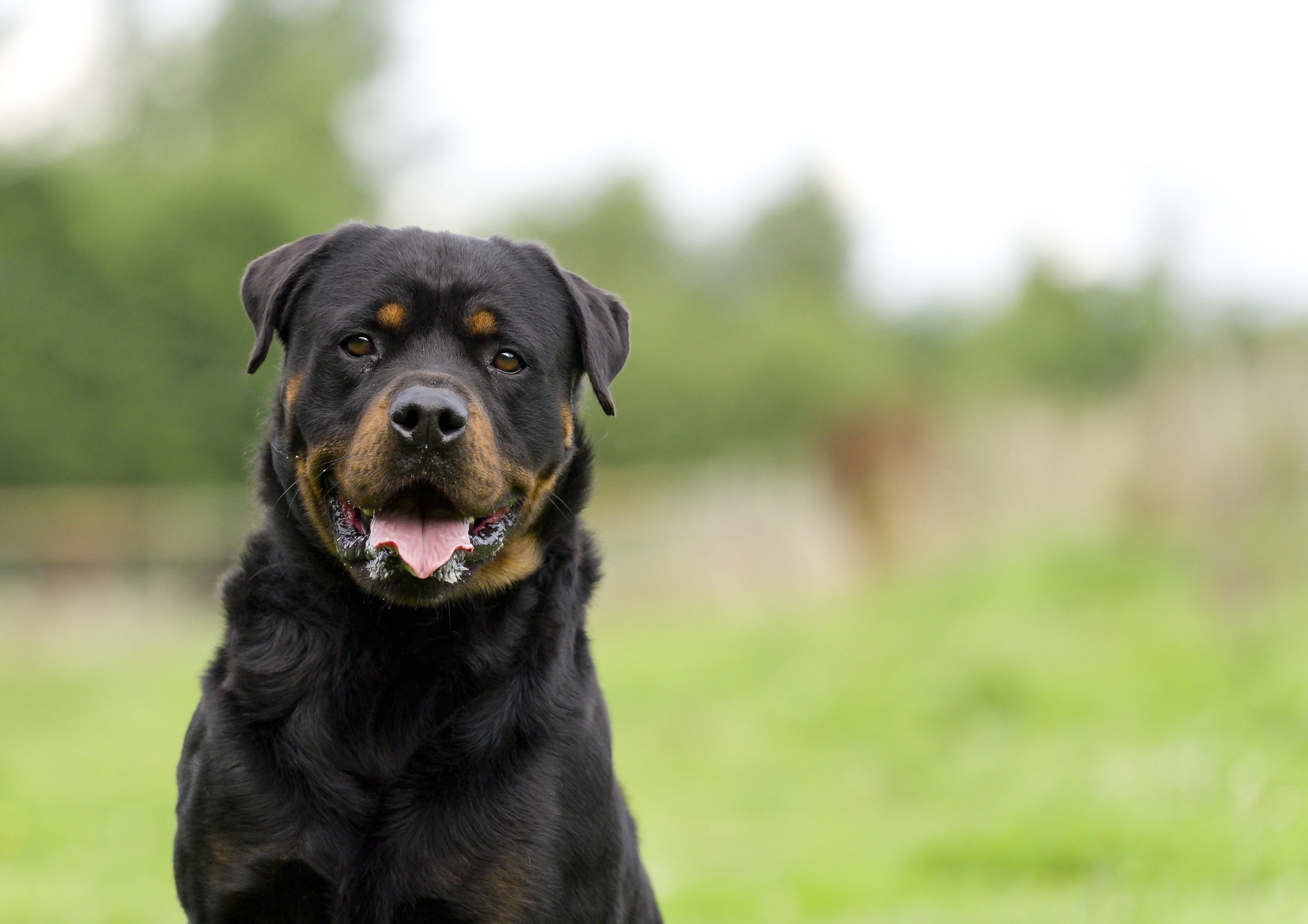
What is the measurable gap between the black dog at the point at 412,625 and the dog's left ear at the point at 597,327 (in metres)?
0.01

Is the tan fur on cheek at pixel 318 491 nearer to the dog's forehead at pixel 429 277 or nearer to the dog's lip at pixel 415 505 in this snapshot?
the dog's lip at pixel 415 505

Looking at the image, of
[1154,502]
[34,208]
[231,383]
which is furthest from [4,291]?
[1154,502]

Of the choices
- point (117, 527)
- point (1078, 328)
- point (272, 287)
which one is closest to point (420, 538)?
point (272, 287)

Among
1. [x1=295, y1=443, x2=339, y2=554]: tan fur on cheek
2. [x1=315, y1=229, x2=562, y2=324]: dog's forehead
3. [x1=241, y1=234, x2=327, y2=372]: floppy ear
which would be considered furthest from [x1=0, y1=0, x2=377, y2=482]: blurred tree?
[x1=295, y1=443, x2=339, y2=554]: tan fur on cheek

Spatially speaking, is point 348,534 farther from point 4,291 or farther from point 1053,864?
point 4,291

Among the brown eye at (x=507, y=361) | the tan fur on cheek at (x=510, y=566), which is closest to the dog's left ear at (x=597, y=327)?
the brown eye at (x=507, y=361)

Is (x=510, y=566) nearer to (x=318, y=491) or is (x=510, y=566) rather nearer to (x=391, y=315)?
(x=318, y=491)

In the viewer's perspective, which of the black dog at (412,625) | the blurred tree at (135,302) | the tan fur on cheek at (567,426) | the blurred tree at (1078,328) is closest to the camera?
the black dog at (412,625)

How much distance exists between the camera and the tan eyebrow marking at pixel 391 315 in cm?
368

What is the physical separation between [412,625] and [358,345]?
76cm

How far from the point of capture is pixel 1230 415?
9.58 meters

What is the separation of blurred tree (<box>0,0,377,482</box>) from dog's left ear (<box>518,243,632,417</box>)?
44.7 ft

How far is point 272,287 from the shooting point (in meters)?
3.78

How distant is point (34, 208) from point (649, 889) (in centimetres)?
2015
